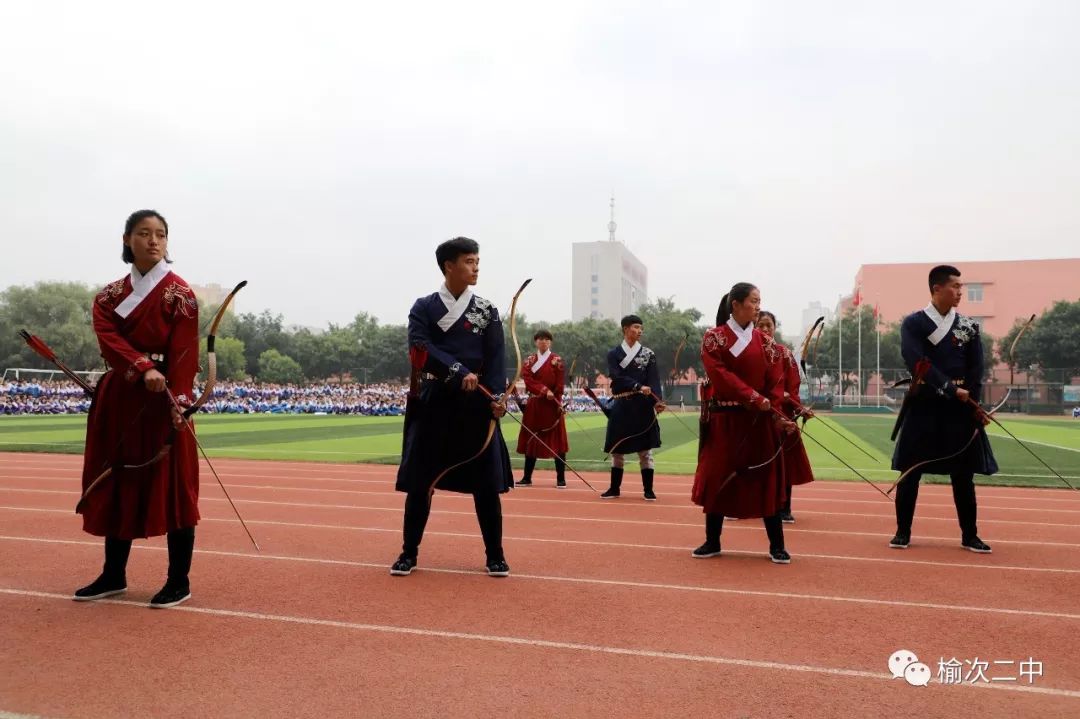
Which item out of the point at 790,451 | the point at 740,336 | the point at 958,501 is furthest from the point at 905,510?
the point at 740,336

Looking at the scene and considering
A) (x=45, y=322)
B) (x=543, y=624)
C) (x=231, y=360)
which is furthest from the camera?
(x=231, y=360)

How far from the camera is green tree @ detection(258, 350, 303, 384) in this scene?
6506 centimetres

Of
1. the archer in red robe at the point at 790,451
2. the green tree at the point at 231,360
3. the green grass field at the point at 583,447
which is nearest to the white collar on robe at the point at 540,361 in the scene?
the green grass field at the point at 583,447

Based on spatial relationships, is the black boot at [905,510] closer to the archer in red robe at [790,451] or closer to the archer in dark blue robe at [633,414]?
the archer in red robe at [790,451]

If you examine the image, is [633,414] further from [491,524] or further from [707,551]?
[491,524]

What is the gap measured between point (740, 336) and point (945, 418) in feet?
5.58

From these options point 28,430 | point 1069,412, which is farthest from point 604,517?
point 1069,412

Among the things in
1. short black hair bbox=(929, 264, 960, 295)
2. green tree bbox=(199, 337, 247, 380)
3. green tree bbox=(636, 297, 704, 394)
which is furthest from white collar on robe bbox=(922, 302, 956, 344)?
green tree bbox=(199, 337, 247, 380)

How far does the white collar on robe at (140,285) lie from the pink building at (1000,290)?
6278 cm

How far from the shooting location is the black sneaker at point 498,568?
4.99 m

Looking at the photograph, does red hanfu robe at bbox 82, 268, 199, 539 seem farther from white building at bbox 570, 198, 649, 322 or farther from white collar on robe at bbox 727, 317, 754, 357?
white building at bbox 570, 198, 649, 322

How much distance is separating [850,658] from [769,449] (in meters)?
2.28

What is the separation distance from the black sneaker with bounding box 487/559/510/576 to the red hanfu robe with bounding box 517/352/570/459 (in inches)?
203

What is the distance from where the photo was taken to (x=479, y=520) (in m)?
5.10
